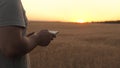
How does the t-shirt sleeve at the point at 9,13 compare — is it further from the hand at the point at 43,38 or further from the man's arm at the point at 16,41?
the hand at the point at 43,38

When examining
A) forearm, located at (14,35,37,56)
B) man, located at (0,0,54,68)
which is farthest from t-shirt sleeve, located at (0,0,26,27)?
forearm, located at (14,35,37,56)

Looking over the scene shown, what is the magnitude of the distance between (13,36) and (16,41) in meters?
0.04

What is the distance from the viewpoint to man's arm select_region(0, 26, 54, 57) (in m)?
2.11

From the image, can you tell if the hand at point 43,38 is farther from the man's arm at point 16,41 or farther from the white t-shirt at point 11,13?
the white t-shirt at point 11,13

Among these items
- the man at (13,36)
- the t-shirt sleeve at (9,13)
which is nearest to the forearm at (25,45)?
the man at (13,36)

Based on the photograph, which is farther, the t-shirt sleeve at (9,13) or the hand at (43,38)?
the hand at (43,38)

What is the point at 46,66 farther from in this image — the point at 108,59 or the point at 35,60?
the point at 108,59

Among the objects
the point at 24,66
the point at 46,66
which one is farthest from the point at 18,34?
the point at 46,66

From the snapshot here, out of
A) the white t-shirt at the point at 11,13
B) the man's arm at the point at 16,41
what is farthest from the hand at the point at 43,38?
the white t-shirt at the point at 11,13

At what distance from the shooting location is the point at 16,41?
2.16 metres

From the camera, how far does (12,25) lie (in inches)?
83.7

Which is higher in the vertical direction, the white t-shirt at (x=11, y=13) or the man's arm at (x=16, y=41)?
the white t-shirt at (x=11, y=13)

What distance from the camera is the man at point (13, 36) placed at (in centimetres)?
212

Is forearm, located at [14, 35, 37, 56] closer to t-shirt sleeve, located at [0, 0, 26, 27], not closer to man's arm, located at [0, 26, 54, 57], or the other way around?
man's arm, located at [0, 26, 54, 57]
